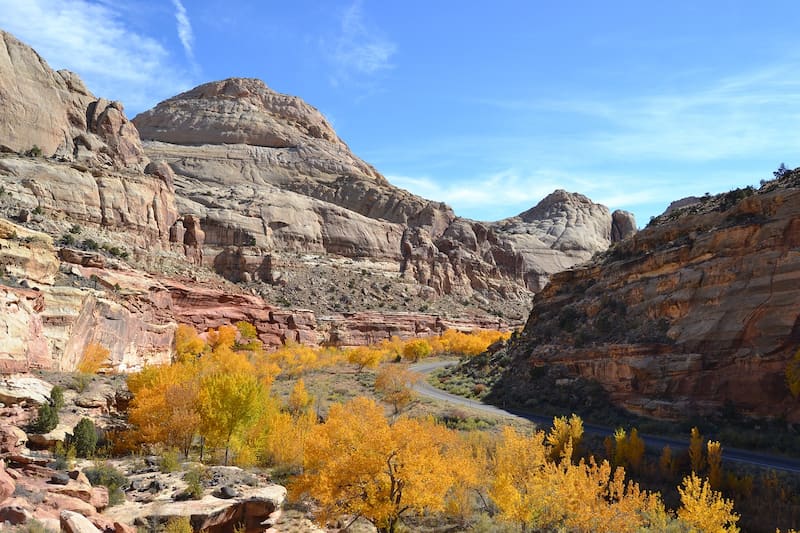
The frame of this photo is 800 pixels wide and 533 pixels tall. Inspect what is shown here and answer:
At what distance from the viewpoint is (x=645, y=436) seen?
86.7ft

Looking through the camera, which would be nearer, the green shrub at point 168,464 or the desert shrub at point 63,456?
the desert shrub at point 63,456

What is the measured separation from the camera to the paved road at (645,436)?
20.6 m

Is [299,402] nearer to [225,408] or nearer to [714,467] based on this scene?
[225,408]

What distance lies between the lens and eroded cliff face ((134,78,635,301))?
303 ft

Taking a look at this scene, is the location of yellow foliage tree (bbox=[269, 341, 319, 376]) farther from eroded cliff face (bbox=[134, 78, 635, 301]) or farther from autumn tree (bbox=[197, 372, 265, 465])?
autumn tree (bbox=[197, 372, 265, 465])

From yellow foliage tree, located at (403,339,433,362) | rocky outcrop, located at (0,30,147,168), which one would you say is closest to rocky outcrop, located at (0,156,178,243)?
rocky outcrop, located at (0,30,147,168)

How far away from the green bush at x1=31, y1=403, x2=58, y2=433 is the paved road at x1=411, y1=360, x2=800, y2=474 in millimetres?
22818

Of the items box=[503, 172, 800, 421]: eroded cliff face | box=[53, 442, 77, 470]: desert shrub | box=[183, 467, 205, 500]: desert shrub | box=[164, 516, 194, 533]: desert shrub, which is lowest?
box=[164, 516, 194, 533]: desert shrub

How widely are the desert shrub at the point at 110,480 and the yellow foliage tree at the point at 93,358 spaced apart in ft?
49.9

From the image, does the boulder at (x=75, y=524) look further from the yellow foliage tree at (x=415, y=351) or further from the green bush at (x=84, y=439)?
the yellow foliage tree at (x=415, y=351)

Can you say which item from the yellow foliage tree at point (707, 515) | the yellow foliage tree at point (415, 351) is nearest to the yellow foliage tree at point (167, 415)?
the yellow foliage tree at point (707, 515)

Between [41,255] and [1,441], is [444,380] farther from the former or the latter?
[1,441]

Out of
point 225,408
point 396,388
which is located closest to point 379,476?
point 225,408

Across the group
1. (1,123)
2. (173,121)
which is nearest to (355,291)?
(1,123)
